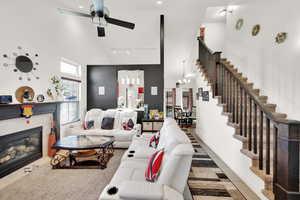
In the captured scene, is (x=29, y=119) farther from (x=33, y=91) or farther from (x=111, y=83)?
(x=111, y=83)

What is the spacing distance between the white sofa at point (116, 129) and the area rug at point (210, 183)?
6.04 feet

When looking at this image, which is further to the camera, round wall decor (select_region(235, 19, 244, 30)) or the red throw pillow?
round wall decor (select_region(235, 19, 244, 30))

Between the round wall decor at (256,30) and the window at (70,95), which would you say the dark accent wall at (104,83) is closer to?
the window at (70,95)

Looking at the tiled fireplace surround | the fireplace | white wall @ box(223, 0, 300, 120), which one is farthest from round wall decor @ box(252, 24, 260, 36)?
the fireplace

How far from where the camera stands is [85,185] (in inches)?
94.1

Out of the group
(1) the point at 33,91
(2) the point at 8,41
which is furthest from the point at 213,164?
(2) the point at 8,41

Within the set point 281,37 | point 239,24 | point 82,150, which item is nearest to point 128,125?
point 82,150

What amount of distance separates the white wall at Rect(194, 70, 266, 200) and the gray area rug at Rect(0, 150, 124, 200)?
224 cm

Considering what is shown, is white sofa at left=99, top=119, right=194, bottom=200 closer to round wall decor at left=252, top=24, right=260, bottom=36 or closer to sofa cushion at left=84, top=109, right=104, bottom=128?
sofa cushion at left=84, top=109, right=104, bottom=128

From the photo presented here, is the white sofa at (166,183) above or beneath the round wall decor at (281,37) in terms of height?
beneath

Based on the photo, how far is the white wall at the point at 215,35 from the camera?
5512 millimetres

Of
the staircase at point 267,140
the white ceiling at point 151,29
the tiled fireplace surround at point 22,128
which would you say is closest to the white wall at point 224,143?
the staircase at point 267,140

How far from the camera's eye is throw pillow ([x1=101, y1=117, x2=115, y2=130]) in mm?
4531

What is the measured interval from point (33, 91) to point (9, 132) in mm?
933
